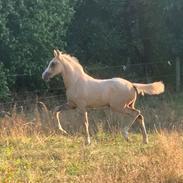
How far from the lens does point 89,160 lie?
9.43 metres

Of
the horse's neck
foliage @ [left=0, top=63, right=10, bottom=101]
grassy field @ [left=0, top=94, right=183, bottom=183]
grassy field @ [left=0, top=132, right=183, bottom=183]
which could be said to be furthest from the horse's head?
foliage @ [left=0, top=63, right=10, bottom=101]

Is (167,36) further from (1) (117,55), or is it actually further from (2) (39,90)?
(2) (39,90)

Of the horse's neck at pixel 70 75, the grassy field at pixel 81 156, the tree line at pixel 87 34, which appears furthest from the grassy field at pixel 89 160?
the tree line at pixel 87 34

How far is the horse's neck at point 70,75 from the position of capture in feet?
41.7

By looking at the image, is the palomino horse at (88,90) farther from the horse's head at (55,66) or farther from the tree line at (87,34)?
the tree line at (87,34)

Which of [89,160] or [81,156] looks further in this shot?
[81,156]

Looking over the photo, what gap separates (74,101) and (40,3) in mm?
6292

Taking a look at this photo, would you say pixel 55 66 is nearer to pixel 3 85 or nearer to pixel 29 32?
pixel 3 85

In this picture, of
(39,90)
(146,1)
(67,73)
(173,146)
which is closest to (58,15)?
(39,90)

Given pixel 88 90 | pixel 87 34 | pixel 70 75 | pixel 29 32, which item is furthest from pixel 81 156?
pixel 87 34

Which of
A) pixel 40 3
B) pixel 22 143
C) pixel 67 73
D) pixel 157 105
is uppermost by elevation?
pixel 40 3

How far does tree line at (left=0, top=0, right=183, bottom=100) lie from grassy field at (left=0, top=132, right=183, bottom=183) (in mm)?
6352

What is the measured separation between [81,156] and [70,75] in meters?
3.32

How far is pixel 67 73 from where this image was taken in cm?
1280
